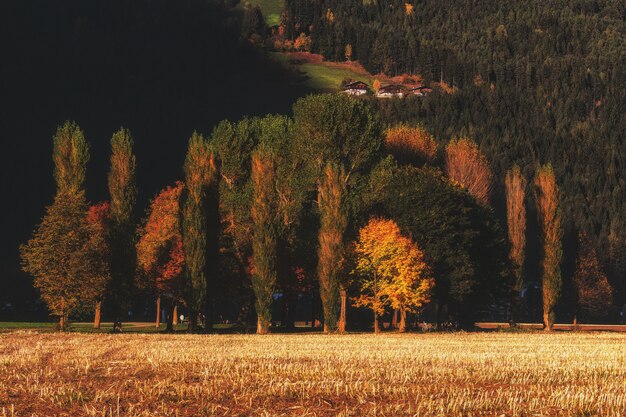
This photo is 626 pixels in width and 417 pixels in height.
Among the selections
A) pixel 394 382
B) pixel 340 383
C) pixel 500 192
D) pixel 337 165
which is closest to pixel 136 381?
pixel 340 383

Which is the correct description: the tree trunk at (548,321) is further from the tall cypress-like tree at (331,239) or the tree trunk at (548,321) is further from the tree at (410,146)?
→ the tall cypress-like tree at (331,239)

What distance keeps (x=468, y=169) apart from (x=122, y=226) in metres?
55.2

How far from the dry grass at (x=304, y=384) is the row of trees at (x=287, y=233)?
32.7 metres

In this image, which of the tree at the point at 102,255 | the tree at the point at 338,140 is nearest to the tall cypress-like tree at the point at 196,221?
the tree at the point at 102,255

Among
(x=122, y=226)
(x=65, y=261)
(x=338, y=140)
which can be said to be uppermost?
(x=338, y=140)

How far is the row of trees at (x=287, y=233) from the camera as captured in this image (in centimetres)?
7131

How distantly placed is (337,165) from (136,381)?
190 feet

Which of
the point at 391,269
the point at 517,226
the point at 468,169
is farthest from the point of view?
the point at 468,169

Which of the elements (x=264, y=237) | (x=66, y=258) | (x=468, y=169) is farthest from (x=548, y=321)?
(x=66, y=258)

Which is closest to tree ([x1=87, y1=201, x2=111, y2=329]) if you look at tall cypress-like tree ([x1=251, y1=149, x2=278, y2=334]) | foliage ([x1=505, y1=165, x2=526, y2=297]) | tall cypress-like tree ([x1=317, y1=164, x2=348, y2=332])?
tall cypress-like tree ([x1=251, y1=149, x2=278, y2=334])

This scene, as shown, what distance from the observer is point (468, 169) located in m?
115

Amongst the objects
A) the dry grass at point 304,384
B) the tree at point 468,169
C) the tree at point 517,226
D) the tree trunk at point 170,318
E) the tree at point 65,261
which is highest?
the tree at point 468,169

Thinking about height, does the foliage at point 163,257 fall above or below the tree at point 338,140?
below

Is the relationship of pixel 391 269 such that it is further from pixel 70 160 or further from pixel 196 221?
pixel 70 160
